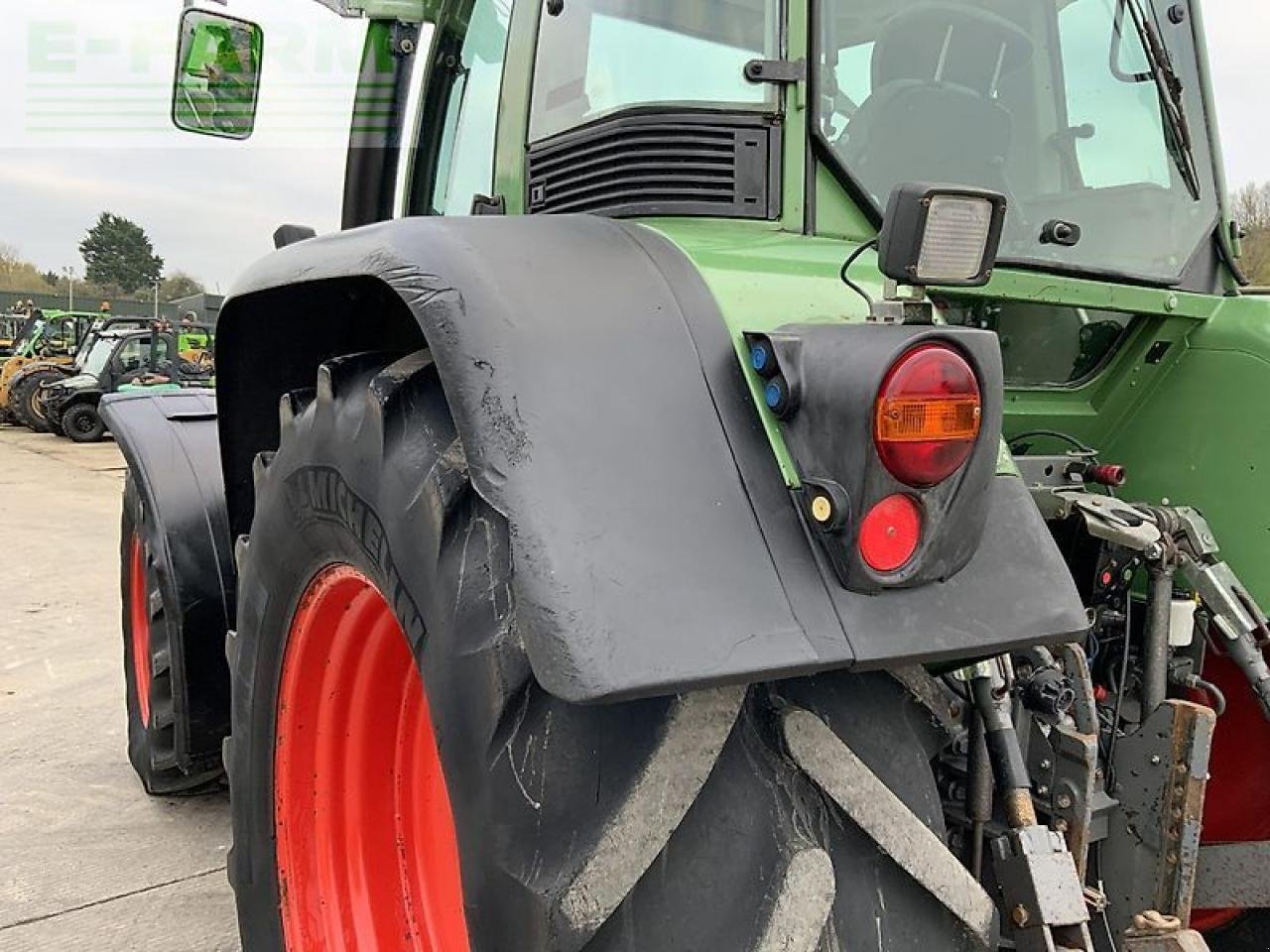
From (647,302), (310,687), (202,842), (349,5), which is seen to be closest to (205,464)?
(202,842)

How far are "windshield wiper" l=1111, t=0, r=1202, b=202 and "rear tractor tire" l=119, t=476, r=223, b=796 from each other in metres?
2.59

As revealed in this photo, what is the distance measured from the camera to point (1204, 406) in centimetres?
198

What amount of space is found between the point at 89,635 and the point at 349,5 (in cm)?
378

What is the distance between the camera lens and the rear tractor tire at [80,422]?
16561 millimetres

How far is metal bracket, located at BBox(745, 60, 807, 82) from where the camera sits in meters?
1.67

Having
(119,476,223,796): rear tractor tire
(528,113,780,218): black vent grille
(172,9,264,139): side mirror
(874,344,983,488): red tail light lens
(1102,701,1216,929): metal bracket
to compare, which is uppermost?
(172,9,264,139): side mirror

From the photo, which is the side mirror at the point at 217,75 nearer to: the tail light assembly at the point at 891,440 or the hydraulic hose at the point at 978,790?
the tail light assembly at the point at 891,440

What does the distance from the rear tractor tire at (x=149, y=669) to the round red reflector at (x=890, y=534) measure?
7.64ft

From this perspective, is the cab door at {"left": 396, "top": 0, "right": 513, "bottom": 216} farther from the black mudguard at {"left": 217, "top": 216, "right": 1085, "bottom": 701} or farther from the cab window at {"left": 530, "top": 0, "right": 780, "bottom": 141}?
the black mudguard at {"left": 217, "top": 216, "right": 1085, "bottom": 701}

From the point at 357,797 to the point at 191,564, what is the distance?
1274 millimetres

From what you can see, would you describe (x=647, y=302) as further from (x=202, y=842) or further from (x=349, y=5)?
(x=202, y=842)

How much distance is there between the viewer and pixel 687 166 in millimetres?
1694

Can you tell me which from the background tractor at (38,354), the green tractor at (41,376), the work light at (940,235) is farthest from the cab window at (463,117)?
the background tractor at (38,354)

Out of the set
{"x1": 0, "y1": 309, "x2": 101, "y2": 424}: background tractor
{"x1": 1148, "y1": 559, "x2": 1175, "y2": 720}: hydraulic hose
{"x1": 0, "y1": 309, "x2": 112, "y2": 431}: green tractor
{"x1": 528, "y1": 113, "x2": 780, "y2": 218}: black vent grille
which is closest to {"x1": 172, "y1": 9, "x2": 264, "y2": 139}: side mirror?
{"x1": 528, "y1": 113, "x2": 780, "y2": 218}: black vent grille
